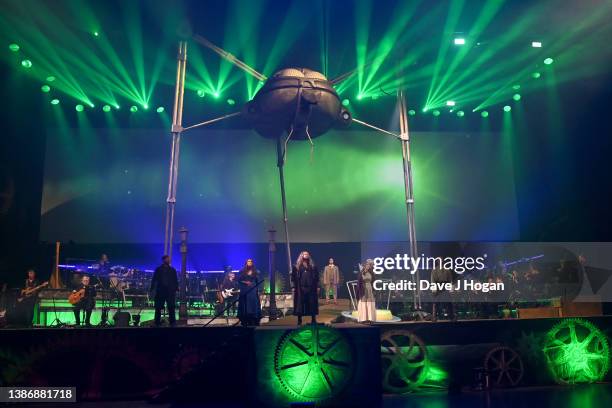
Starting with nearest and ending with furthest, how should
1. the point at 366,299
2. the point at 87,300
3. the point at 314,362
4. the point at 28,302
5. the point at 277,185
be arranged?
1. the point at 314,362
2. the point at 366,299
3. the point at 28,302
4. the point at 87,300
5. the point at 277,185

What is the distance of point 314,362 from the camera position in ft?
22.4

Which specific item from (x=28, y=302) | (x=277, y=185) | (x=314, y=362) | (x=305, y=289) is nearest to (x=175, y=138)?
(x=305, y=289)

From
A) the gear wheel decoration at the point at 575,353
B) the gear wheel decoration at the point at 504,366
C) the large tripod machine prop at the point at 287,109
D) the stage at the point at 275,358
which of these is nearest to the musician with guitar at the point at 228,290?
the large tripod machine prop at the point at 287,109

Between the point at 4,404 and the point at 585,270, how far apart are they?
44.4 ft

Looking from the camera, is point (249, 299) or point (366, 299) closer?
point (249, 299)

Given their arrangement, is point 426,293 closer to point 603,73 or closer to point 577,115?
point 577,115

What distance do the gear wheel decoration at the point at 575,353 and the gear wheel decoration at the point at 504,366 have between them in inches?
24.0

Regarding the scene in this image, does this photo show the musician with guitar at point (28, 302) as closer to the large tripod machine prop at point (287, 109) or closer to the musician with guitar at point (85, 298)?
the musician with guitar at point (85, 298)

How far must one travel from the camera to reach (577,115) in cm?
1398

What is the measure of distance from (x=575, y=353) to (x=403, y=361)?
10.6 feet

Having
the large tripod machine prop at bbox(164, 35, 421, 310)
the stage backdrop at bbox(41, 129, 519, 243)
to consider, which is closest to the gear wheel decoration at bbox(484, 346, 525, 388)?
the large tripod machine prop at bbox(164, 35, 421, 310)

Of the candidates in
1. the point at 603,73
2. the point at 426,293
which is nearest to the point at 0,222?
the point at 426,293

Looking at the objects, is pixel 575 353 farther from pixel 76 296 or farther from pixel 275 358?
pixel 76 296

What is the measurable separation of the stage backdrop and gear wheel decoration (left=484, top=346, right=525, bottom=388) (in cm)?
682
